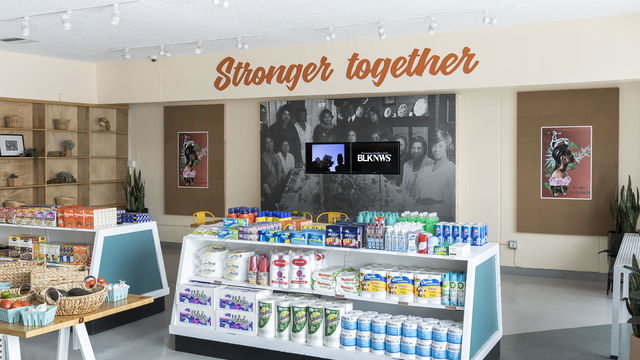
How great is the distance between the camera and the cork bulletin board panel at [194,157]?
33.7 ft

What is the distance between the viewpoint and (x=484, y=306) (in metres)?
4.55

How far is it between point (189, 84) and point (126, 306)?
235 inches

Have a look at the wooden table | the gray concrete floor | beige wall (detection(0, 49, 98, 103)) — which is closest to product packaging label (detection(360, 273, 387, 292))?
the gray concrete floor

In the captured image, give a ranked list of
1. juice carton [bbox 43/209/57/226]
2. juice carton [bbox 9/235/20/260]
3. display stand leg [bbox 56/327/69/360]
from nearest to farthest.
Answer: display stand leg [bbox 56/327/69/360]
juice carton [bbox 43/209/57/226]
juice carton [bbox 9/235/20/260]

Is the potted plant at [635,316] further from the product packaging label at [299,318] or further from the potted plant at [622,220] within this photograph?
the potted plant at [622,220]

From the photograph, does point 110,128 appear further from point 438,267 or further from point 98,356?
point 438,267

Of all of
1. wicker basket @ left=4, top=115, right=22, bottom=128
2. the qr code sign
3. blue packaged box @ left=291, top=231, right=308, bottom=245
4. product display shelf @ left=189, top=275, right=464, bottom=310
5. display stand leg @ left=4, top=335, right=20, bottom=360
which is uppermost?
wicker basket @ left=4, top=115, right=22, bottom=128

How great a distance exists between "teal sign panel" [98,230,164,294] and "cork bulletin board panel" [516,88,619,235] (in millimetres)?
5022

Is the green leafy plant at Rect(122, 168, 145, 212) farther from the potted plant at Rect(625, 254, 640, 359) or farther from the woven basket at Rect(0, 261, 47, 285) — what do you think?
the potted plant at Rect(625, 254, 640, 359)

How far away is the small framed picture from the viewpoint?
29.0 ft

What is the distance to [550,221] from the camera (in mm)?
8188

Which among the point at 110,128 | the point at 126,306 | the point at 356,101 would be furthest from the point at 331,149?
the point at 126,306

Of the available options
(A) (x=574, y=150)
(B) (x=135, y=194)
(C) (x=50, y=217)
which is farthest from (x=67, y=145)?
(A) (x=574, y=150)

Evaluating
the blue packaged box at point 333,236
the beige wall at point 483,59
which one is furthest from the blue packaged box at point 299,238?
the beige wall at point 483,59
